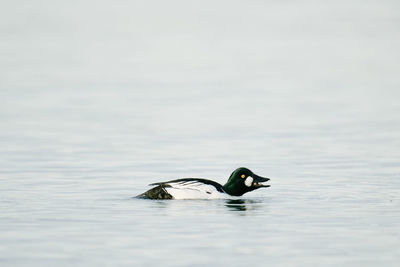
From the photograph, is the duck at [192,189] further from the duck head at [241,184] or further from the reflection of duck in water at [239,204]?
the reflection of duck in water at [239,204]

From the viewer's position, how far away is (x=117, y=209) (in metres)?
17.0

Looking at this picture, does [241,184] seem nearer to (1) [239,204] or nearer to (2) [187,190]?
(1) [239,204]

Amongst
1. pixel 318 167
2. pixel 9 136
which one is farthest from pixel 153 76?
pixel 318 167

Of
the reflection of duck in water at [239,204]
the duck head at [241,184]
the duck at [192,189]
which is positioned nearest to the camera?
the reflection of duck in water at [239,204]

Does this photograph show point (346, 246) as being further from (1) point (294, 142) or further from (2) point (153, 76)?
(2) point (153, 76)

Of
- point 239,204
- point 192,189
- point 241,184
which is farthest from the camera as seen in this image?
point 241,184

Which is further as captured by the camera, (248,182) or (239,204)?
(248,182)

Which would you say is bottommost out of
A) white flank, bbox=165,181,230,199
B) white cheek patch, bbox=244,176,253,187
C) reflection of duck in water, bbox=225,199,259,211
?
reflection of duck in water, bbox=225,199,259,211

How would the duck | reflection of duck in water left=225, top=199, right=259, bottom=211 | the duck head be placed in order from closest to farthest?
reflection of duck in water left=225, top=199, right=259, bottom=211, the duck, the duck head

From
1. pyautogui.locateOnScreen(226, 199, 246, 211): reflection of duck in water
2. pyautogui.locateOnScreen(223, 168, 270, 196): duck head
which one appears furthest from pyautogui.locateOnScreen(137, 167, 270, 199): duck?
pyautogui.locateOnScreen(226, 199, 246, 211): reflection of duck in water

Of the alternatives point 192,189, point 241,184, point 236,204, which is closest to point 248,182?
point 241,184

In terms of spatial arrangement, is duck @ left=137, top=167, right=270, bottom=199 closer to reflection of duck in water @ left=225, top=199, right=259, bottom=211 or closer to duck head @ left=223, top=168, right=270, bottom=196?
duck head @ left=223, top=168, right=270, bottom=196

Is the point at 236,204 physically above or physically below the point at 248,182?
below

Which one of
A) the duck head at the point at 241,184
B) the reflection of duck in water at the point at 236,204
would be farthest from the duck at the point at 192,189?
the reflection of duck in water at the point at 236,204
